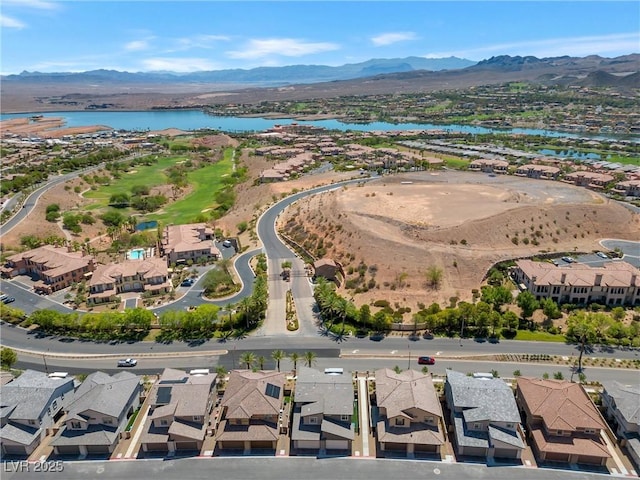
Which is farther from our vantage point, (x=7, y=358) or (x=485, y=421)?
(x=7, y=358)

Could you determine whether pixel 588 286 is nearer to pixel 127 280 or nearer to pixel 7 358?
pixel 127 280

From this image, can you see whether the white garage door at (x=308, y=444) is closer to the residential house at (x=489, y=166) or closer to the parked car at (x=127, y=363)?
the parked car at (x=127, y=363)

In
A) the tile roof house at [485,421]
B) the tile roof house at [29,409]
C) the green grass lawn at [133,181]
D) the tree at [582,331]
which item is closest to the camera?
the tile roof house at [485,421]

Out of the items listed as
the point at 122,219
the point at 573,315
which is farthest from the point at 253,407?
the point at 122,219

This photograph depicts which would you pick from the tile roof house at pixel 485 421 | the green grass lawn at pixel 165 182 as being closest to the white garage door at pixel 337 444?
the tile roof house at pixel 485 421

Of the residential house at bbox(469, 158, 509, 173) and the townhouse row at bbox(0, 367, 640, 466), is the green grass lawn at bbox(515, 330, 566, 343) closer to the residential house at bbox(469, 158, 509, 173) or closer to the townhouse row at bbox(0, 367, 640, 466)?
the townhouse row at bbox(0, 367, 640, 466)

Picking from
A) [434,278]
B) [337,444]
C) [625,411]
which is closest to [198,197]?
[434,278]

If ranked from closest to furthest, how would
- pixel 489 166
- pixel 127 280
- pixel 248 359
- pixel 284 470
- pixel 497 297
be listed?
pixel 284 470, pixel 248 359, pixel 497 297, pixel 127 280, pixel 489 166
